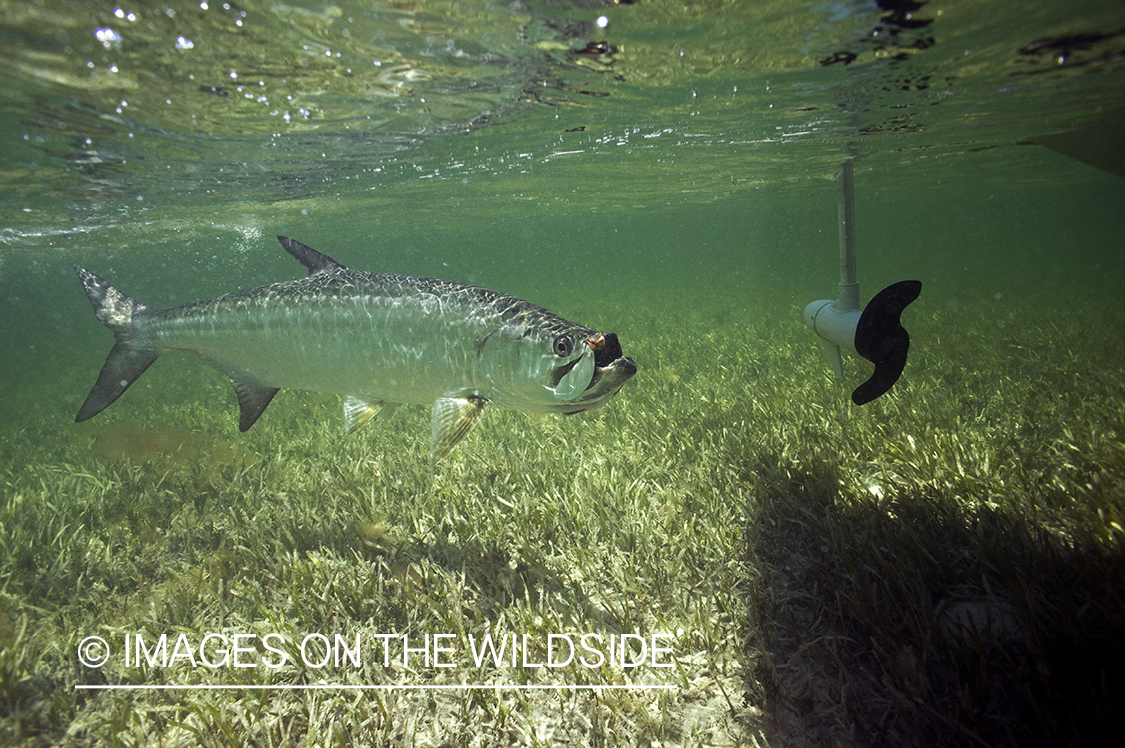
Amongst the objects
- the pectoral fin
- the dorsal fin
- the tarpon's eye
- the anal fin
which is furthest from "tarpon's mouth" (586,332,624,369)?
the anal fin

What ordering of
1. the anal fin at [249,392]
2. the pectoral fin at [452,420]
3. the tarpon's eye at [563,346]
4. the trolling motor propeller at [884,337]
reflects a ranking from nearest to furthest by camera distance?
the tarpon's eye at [563,346] → the pectoral fin at [452,420] → the trolling motor propeller at [884,337] → the anal fin at [249,392]

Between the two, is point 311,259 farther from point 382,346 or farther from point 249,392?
point 382,346

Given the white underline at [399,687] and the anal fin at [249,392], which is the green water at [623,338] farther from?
the anal fin at [249,392]

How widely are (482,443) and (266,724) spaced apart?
4.11 meters

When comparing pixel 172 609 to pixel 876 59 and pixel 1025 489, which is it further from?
pixel 876 59

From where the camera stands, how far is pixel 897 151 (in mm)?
15664

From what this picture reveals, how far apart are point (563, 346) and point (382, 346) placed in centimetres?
144

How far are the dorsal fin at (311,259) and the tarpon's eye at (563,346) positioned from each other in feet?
7.70

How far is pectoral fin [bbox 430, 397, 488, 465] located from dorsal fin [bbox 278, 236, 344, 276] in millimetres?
1792

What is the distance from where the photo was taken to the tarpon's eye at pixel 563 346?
3.00 metres

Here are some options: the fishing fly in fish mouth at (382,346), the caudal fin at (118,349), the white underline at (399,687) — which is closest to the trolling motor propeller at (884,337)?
the fishing fly in fish mouth at (382,346)

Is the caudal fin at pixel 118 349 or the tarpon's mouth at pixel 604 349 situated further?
the caudal fin at pixel 118 349

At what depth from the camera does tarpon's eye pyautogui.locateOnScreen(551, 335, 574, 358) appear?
3.00 metres

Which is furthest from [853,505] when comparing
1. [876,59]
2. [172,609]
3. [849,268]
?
[876,59]
